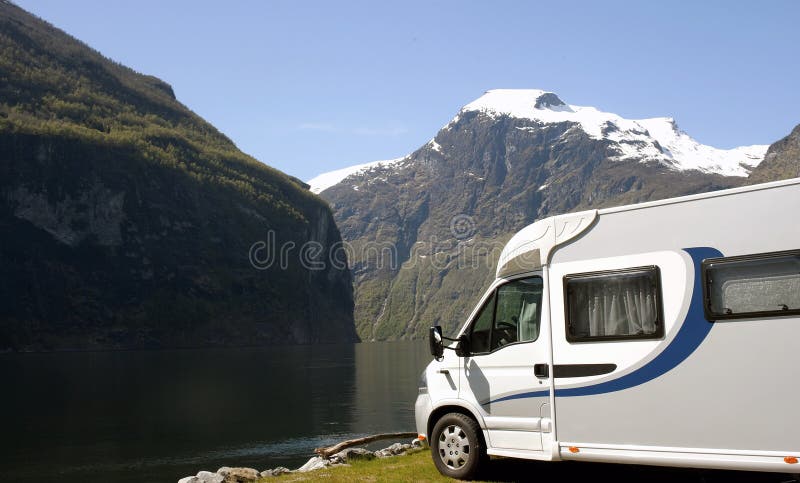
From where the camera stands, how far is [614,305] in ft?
33.6

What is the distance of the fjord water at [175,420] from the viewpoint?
104 feet

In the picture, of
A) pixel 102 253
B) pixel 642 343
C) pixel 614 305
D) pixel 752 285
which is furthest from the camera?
pixel 102 253

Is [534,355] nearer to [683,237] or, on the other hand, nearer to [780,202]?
[683,237]

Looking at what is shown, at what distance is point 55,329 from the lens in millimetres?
151750

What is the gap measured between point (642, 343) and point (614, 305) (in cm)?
69

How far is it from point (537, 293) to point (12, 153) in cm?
18280

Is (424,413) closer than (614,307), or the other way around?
(614,307)

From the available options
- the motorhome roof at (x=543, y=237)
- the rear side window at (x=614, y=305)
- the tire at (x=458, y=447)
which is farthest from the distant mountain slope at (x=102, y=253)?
the rear side window at (x=614, y=305)

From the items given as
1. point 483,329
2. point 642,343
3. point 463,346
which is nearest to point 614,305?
point 642,343

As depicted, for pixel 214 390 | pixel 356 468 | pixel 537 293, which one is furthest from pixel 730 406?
pixel 214 390

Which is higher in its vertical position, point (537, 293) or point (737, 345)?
point (537, 293)

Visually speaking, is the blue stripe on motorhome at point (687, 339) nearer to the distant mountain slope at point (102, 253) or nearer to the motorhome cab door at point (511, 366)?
the motorhome cab door at point (511, 366)

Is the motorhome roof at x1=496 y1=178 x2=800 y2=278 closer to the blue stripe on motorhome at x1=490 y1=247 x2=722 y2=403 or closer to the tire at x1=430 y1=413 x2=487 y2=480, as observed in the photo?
the blue stripe on motorhome at x1=490 y1=247 x2=722 y2=403

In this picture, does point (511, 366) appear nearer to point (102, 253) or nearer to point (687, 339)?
point (687, 339)
